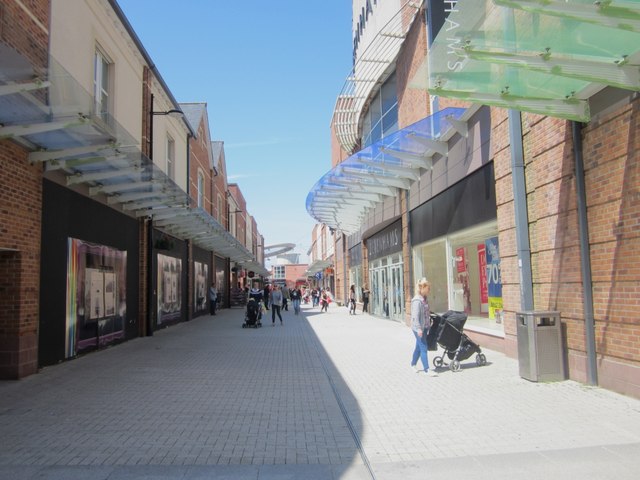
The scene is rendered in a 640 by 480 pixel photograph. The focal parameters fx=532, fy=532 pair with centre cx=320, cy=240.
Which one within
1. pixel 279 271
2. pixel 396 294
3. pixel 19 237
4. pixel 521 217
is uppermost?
pixel 279 271

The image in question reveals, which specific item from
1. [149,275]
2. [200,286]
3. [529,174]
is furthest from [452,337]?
[200,286]

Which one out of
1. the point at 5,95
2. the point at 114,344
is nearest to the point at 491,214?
the point at 5,95

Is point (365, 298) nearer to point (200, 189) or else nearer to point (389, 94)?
point (200, 189)

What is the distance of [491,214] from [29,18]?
29.3ft

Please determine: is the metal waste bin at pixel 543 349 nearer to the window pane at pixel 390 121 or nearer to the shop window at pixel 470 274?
the shop window at pixel 470 274

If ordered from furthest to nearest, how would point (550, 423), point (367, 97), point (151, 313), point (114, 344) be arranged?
point (367, 97), point (151, 313), point (114, 344), point (550, 423)

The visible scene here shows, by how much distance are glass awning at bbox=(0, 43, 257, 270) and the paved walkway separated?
3.68m

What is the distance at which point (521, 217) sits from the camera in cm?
879

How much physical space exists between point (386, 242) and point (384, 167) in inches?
246

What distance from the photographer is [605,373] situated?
6.95 meters

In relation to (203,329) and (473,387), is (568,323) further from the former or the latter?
(203,329)

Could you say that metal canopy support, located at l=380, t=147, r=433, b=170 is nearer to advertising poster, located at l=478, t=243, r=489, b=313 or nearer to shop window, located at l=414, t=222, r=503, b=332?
shop window, located at l=414, t=222, r=503, b=332

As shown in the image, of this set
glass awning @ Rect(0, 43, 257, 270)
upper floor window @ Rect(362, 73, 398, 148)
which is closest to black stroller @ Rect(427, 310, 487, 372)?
glass awning @ Rect(0, 43, 257, 270)

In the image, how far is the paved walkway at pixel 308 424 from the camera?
447 cm
